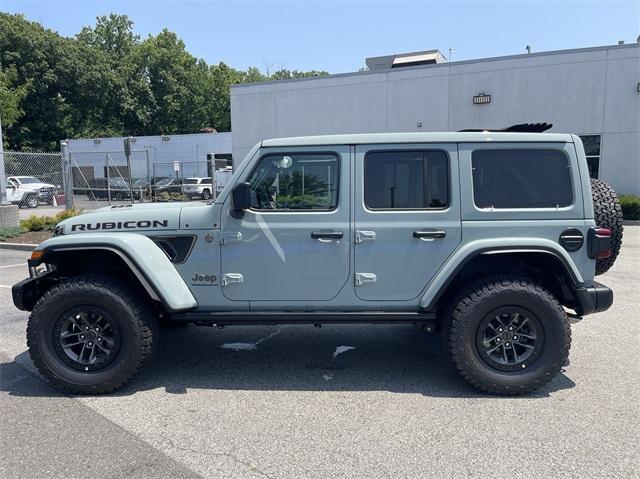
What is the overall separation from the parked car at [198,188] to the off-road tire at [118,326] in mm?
23236

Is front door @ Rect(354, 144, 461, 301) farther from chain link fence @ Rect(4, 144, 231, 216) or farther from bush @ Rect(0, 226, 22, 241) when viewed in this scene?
chain link fence @ Rect(4, 144, 231, 216)

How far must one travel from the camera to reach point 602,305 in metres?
3.97

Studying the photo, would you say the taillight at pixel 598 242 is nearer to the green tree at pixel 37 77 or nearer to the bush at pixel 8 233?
the bush at pixel 8 233

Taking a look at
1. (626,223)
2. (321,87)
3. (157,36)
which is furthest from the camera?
(157,36)

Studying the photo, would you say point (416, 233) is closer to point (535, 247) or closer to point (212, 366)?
point (535, 247)

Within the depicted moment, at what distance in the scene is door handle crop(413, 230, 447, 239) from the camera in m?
3.93

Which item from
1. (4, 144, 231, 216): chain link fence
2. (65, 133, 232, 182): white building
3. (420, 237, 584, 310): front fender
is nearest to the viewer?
(420, 237, 584, 310): front fender

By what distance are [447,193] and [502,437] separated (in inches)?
72.4

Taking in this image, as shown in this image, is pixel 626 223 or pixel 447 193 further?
pixel 626 223

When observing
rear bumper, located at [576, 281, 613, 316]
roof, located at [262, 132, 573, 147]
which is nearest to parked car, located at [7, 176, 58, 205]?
roof, located at [262, 132, 573, 147]

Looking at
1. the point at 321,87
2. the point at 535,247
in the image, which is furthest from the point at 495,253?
the point at 321,87

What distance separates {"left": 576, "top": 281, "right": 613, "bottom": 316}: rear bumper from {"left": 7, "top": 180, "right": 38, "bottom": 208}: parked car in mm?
25592

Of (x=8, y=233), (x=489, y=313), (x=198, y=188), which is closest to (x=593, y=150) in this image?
(x=489, y=313)

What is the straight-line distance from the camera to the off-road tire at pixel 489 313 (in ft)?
12.7
